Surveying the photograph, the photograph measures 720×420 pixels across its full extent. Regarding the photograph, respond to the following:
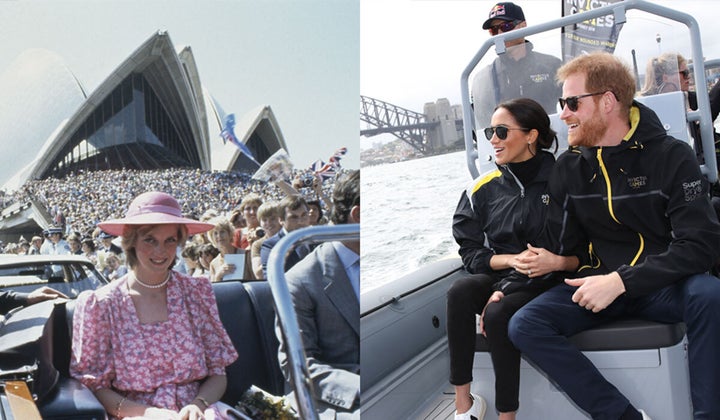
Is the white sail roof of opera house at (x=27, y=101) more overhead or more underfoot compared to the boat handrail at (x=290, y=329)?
more overhead

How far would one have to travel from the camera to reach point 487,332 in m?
2.33

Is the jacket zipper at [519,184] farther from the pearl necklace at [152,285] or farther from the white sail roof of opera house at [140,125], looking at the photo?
the pearl necklace at [152,285]

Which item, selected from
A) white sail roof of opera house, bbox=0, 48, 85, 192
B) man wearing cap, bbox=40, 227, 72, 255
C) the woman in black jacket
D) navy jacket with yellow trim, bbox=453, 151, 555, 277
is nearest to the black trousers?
the woman in black jacket

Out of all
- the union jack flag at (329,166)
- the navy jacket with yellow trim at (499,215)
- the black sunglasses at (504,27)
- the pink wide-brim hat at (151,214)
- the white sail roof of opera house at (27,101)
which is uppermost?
the black sunglasses at (504,27)

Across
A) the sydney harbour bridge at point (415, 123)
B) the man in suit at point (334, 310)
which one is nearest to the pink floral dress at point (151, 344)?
the man in suit at point (334, 310)

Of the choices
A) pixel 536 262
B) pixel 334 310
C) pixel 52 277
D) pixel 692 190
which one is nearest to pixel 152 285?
pixel 52 277

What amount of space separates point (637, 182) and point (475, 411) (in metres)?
0.93

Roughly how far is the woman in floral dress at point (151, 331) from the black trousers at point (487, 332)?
891 mm

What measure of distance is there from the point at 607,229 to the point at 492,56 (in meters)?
1.16

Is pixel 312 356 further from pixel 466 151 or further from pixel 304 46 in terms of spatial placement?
pixel 466 151

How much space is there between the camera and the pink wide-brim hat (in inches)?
68.6

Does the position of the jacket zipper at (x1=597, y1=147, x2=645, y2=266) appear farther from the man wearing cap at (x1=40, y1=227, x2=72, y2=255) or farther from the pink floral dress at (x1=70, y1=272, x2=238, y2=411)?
the man wearing cap at (x1=40, y1=227, x2=72, y2=255)

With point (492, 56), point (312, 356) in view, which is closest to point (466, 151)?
point (492, 56)

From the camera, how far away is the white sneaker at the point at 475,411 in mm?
2361
